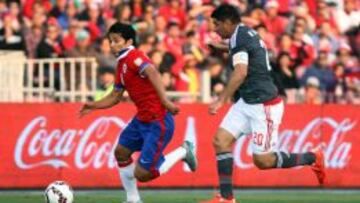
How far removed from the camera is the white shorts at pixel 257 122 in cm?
1409

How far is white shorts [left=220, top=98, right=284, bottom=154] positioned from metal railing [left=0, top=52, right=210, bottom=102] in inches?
242

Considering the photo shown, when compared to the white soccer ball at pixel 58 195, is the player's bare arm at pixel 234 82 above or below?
above

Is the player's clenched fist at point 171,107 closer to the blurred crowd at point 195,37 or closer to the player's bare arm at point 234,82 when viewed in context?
the player's bare arm at point 234,82

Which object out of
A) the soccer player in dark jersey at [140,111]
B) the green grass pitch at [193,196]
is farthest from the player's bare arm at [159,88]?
the green grass pitch at [193,196]

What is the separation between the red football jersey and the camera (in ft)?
44.8

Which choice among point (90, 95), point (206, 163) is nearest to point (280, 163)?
point (206, 163)

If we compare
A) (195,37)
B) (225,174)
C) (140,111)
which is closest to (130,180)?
(140,111)

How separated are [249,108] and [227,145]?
517 millimetres

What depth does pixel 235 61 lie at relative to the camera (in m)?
13.6

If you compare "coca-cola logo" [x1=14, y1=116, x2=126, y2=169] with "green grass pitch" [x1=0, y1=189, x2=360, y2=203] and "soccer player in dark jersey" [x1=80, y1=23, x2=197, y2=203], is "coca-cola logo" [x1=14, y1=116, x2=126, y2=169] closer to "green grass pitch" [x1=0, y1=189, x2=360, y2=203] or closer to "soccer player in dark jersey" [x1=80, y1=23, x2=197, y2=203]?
"green grass pitch" [x1=0, y1=189, x2=360, y2=203]

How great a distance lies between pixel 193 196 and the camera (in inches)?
695

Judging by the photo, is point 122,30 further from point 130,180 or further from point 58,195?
point 58,195

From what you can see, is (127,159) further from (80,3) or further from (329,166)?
(80,3)

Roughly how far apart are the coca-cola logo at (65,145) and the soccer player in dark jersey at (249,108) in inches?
227
